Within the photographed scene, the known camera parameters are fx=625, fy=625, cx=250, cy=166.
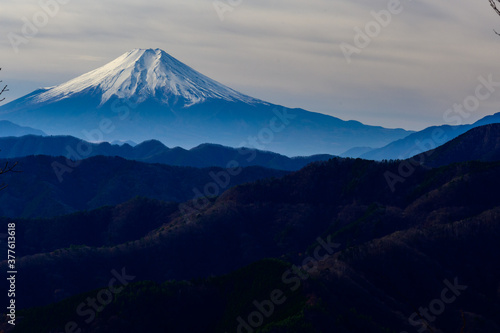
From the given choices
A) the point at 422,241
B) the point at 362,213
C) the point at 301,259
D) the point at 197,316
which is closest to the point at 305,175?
the point at 362,213

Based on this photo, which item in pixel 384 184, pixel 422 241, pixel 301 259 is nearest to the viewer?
pixel 422 241

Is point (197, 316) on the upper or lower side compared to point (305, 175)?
lower

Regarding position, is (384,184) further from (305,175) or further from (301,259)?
(301,259)

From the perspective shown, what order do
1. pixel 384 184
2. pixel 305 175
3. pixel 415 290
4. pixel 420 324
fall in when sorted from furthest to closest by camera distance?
pixel 305 175 → pixel 384 184 → pixel 415 290 → pixel 420 324

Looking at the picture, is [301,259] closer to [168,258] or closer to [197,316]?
[168,258]

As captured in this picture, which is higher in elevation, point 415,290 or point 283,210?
point 283,210

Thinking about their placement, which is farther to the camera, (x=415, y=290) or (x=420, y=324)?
(x=415, y=290)

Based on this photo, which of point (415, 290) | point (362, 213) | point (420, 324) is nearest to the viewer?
point (420, 324)

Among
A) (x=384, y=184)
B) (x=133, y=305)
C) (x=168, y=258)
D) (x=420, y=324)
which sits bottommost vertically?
(x=420, y=324)

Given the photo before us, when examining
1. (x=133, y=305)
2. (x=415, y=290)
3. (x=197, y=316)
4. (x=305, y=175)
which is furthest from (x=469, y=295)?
(x=305, y=175)
